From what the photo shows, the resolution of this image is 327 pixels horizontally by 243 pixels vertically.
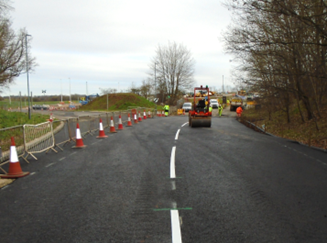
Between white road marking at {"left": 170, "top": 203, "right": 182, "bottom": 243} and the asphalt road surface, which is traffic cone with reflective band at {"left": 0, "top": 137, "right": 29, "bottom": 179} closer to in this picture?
the asphalt road surface

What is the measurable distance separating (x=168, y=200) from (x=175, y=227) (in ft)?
4.36

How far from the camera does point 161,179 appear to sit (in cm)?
758

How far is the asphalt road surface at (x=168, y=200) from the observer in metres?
4.43

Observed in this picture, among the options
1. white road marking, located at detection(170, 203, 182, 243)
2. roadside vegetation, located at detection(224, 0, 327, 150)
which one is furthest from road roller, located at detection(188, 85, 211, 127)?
white road marking, located at detection(170, 203, 182, 243)

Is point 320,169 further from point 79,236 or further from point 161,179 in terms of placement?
point 79,236

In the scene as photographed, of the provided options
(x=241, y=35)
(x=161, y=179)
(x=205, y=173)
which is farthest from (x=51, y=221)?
(x=241, y=35)

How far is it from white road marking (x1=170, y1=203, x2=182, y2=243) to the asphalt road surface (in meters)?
0.01

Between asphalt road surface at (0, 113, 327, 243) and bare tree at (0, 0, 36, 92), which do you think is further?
bare tree at (0, 0, 36, 92)

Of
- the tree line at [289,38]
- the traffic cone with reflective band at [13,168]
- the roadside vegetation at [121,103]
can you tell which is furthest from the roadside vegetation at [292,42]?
the roadside vegetation at [121,103]

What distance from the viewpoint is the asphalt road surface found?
175 inches

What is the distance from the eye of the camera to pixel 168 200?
19.4 ft

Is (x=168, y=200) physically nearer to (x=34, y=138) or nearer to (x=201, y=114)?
(x=34, y=138)

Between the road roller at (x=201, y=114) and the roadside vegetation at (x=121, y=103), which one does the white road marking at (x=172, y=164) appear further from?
the roadside vegetation at (x=121, y=103)

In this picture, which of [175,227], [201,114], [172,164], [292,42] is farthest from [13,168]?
[201,114]
